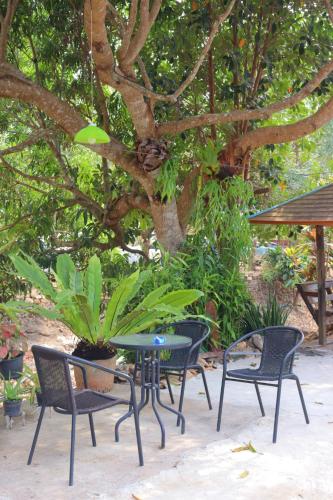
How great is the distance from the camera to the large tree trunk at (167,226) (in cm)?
816

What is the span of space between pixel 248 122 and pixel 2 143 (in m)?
8.31

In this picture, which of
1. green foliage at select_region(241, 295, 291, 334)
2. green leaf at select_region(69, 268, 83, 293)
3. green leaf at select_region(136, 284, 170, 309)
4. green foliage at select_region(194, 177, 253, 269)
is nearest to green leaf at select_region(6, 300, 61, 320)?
green leaf at select_region(69, 268, 83, 293)

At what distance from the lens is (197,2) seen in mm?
7988

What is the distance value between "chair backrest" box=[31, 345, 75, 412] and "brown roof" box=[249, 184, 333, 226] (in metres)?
5.10

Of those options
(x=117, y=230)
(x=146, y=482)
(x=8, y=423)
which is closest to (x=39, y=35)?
(x=117, y=230)

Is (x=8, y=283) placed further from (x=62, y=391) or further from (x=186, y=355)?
(x=62, y=391)

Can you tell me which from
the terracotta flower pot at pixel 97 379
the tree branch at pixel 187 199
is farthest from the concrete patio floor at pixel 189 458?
the tree branch at pixel 187 199

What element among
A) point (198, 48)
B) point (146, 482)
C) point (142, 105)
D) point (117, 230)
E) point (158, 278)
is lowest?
point (146, 482)

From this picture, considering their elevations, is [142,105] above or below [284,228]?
above

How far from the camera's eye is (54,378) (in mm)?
4148

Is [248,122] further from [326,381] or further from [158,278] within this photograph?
[326,381]

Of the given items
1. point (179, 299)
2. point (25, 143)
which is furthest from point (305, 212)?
point (25, 143)

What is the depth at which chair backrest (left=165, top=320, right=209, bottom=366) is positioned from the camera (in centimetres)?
567

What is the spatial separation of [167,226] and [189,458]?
171 inches
